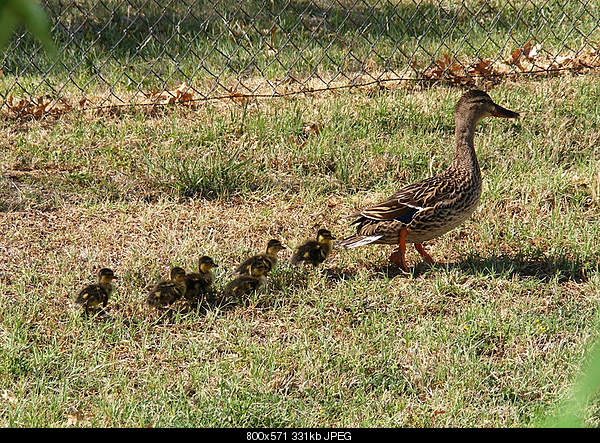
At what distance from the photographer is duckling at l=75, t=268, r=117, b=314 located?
14.2ft

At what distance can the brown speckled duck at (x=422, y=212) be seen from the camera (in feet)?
15.7

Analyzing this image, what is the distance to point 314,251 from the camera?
482cm

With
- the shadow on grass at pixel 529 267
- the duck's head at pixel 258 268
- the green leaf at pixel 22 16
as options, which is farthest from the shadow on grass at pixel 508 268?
the green leaf at pixel 22 16

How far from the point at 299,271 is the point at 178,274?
2.60 feet

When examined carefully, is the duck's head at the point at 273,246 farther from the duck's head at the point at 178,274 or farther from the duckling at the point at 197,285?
the duck's head at the point at 178,274

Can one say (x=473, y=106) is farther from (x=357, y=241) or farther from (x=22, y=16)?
(x=22, y=16)

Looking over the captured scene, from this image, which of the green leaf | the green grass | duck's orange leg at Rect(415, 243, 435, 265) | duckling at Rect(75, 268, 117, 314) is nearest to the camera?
the green leaf

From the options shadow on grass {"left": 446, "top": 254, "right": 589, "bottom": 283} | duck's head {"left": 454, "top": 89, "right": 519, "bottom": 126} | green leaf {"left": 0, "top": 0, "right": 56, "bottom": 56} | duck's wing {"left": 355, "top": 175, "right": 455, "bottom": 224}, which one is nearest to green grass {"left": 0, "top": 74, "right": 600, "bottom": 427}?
shadow on grass {"left": 446, "top": 254, "right": 589, "bottom": 283}

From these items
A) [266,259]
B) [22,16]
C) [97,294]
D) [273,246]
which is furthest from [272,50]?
[22,16]

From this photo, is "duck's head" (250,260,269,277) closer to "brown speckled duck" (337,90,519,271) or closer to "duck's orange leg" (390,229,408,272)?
"brown speckled duck" (337,90,519,271)

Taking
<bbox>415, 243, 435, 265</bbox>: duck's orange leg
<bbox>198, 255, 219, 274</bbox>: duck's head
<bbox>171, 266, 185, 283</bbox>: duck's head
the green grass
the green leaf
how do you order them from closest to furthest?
the green leaf < the green grass < <bbox>171, 266, 185, 283</bbox>: duck's head < <bbox>198, 255, 219, 274</bbox>: duck's head < <bbox>415, 243, 435, 265</bbox>: duck's orange leg

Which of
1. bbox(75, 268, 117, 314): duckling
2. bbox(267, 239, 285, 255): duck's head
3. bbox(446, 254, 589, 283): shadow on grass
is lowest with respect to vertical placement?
bbox(75, 268, 117, 314): duckling

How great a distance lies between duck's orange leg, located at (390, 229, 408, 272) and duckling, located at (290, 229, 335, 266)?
421mm

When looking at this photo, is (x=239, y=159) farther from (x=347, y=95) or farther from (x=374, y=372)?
(x=374, y=372)
